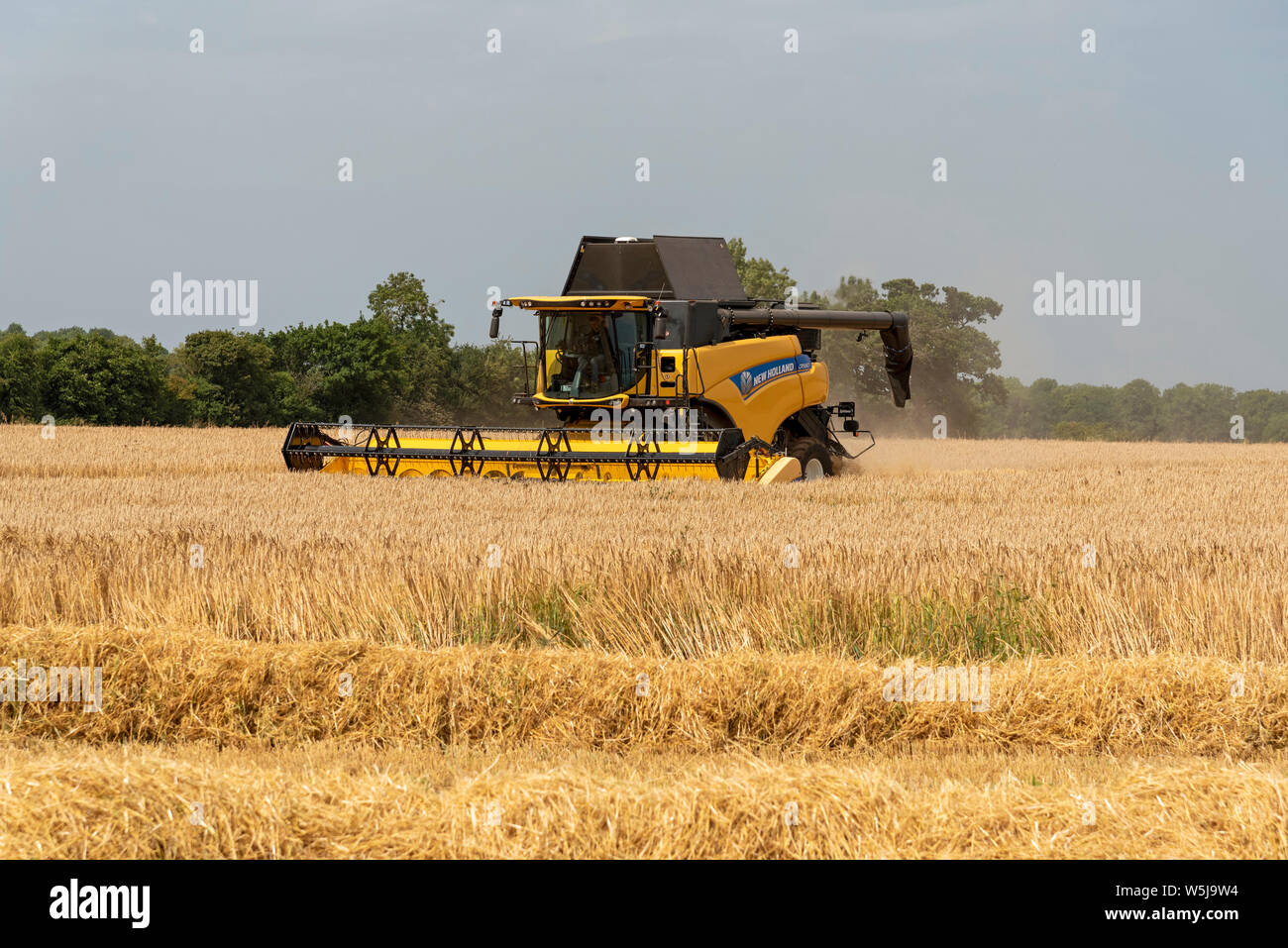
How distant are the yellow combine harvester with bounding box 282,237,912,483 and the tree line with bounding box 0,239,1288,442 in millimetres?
13522

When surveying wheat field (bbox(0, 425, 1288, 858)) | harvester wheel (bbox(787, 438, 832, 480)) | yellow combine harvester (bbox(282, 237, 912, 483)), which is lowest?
wheat field (bbox(0, 425, 1288, 858))

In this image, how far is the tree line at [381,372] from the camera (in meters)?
41.1

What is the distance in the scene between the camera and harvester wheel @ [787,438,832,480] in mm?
17422

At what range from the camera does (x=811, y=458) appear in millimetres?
17734

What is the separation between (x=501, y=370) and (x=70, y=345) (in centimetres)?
1415

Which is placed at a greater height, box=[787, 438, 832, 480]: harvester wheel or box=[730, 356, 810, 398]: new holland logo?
box=[730, 356, 810, 398]: new holland logo

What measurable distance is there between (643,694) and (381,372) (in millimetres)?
38444

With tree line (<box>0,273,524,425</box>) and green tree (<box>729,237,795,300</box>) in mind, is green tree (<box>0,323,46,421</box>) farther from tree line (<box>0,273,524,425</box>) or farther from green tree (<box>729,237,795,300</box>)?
green tree (<box>729,237,795,300</box>)

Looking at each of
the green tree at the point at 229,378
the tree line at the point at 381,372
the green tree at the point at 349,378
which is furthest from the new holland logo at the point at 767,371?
the green tree at the point at 229,378

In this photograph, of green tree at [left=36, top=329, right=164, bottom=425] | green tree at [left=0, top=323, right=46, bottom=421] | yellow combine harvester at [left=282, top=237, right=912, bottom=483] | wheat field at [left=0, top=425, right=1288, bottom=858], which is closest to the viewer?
wheat field at [left=0, top=425, right=1288, bottom=858]

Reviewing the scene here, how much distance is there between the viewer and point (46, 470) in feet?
63.9


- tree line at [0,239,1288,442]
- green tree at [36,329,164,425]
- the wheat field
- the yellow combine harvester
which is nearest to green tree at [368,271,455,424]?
tree line at [0,239,1288,442]

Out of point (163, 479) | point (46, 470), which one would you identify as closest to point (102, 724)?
point (163, 479)

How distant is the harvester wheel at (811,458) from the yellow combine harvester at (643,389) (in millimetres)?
26
